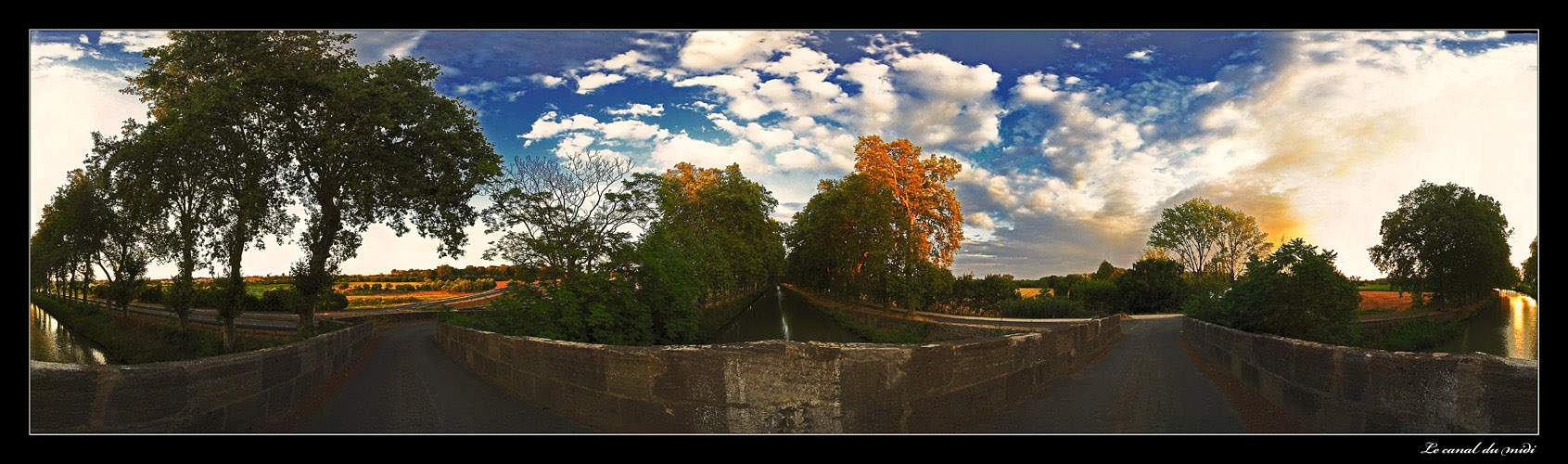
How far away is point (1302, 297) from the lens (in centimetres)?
752

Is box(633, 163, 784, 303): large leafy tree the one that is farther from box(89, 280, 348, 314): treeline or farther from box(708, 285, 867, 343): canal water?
box(89, 280, 348, 314): treeline

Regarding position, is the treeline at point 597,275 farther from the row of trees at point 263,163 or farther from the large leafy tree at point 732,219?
the large leafy tree at point 732,219

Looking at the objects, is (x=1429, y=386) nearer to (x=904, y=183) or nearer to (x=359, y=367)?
(x=359, y=367)

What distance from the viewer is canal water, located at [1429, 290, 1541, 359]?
48.1ft

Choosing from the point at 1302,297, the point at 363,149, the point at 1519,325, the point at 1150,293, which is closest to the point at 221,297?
the point at 363,149

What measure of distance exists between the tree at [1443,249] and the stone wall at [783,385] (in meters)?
16.4

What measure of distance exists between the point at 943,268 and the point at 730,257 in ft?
35.7

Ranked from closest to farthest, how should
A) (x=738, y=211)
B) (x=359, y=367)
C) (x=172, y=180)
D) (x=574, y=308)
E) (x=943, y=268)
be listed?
(x=574, y=308), (x=359, y=367), (x=172, y=180), (x=943, y=268), (x=738, y=211)

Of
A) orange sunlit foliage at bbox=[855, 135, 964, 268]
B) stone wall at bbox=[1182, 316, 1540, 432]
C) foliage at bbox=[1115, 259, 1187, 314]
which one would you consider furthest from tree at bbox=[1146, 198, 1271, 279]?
stone wall at bbox=[1182, 316, 1540, 432]

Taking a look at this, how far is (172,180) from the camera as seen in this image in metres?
11.5

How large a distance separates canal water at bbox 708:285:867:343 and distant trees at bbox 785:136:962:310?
112 inches

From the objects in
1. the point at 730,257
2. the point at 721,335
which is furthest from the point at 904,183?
the point at 721,335

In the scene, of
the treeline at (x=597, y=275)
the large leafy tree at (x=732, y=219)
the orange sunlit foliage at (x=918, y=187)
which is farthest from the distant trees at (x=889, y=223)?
the treeline at (x=597, y=275)

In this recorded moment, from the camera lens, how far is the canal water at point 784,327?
962 inches
